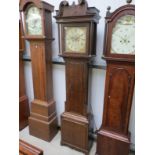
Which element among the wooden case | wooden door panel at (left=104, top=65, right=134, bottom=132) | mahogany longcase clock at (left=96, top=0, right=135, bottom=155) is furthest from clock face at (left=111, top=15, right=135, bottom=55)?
the wooden case

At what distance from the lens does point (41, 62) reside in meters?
1.90

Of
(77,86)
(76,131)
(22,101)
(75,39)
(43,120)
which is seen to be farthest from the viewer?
(22,101)

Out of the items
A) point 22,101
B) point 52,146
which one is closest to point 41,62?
point 22,101

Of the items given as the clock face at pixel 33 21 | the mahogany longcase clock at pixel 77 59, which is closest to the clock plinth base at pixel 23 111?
the mahogany longcase clock at pixel 77 59

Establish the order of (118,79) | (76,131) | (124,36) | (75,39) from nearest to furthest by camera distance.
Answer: (124,36)
(118,79)
(75,39)
(76,131)

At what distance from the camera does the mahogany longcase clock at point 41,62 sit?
1745 mm

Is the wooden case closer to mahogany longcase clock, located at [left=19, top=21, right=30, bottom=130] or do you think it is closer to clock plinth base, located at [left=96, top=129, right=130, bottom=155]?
clock plinth base, located at [left=96, top=129, right=130, bottom=155]

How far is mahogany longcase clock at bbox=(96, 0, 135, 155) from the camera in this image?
1295mm

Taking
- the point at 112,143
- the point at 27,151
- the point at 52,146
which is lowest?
the point at 52,146

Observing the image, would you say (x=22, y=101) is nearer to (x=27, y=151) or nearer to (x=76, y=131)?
(x=76, y=131)

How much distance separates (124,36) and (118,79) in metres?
0.42

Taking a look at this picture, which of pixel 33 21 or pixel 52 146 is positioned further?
pixel 52 146

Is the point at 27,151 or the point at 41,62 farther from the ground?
the point at 41,62
